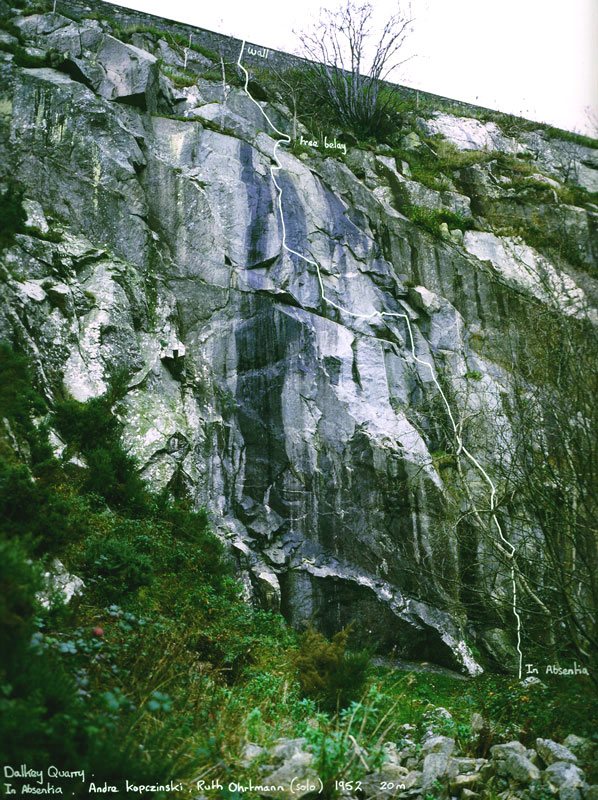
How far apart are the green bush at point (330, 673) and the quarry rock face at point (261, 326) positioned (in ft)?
12.3

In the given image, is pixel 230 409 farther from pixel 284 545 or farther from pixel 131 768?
pixel 131 768

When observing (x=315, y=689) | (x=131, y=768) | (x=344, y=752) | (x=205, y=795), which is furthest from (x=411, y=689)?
(x=131, y=768)

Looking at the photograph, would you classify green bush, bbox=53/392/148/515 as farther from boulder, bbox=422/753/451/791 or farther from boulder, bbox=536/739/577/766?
boulder, bbox=536/739/577/766

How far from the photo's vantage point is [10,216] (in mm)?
10703

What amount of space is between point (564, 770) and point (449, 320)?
11.7m

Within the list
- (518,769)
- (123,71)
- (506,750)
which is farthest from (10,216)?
(518,769)

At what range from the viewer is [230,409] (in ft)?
39.1

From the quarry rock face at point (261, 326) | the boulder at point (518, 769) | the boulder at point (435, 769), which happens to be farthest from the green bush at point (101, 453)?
the boulder at point (518, 769)

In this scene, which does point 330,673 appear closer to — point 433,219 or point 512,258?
point 433,219

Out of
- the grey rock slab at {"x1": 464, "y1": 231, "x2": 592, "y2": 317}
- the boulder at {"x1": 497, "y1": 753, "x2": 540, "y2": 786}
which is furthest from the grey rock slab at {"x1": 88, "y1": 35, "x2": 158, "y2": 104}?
the boulder at {"x1": 497, "y1": 753, "x2": 540, "y2": 786}

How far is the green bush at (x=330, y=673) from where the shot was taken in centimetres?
620

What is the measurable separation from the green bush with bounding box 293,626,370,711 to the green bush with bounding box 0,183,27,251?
9.02 metres

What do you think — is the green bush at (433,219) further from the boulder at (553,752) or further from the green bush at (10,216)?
the boulder at (553,752)

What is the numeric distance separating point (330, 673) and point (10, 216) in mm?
10009
